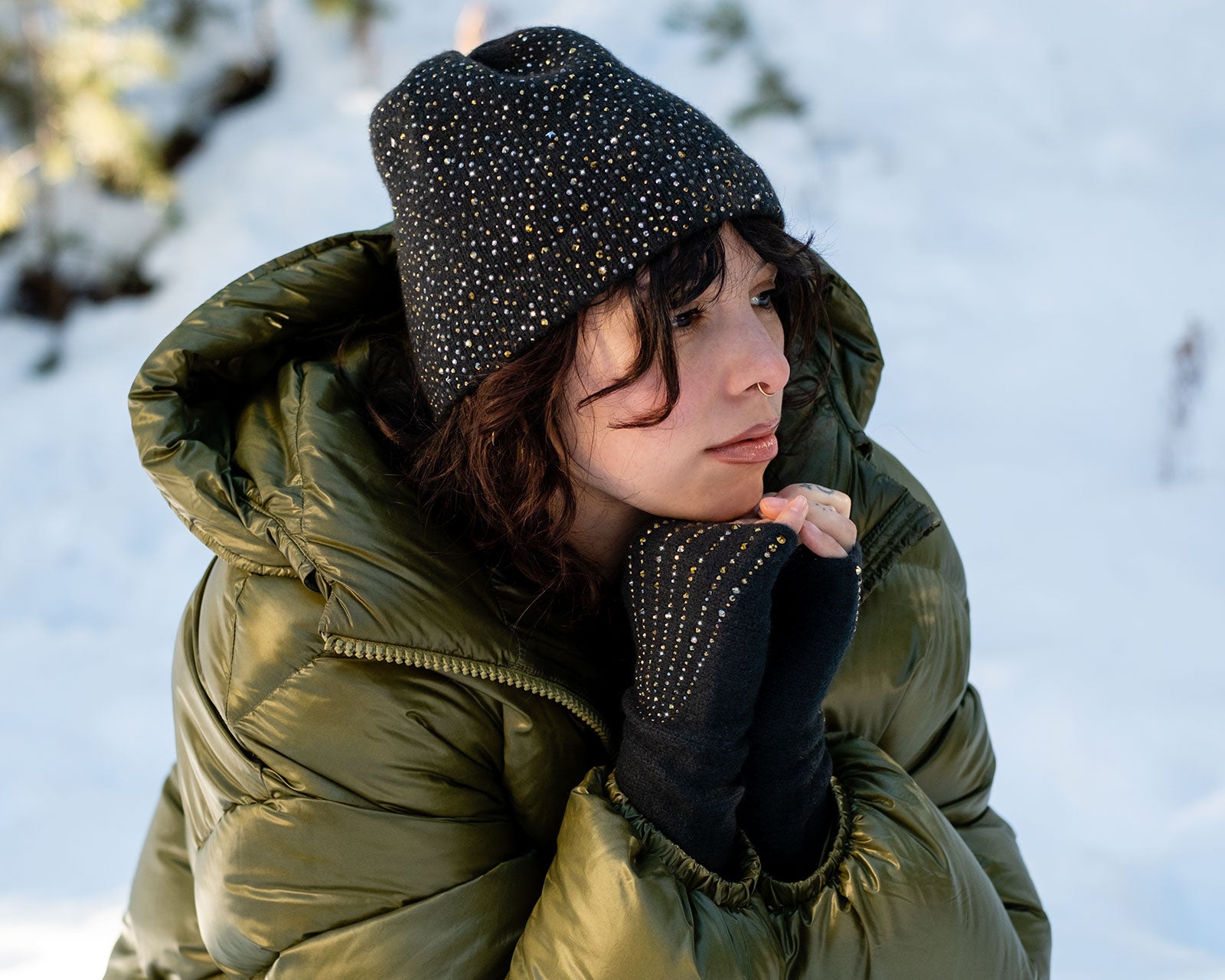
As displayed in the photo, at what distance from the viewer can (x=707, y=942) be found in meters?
1.01

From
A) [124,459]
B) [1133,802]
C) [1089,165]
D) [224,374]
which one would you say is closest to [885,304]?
[1089,165]

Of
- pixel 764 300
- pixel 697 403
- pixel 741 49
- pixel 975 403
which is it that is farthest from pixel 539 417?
pixel 741 49

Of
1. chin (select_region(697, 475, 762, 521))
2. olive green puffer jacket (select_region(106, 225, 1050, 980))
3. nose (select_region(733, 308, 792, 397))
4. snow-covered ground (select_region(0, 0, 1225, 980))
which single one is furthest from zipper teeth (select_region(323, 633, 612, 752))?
snow-covered ground (select_region(0, 0, 1225, 980))

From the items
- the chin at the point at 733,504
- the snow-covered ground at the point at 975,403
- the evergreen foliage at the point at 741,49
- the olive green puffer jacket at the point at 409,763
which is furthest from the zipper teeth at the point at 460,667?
the evergreen foliage at the point at 741,49

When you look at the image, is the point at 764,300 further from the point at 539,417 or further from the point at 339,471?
the point at 339,471

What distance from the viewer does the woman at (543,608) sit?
3.42 ft

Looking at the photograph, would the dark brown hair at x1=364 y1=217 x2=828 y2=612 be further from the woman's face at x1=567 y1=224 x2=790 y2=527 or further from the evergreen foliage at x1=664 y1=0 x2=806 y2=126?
the evergreen foliage at x1=664 y1=0 x2=806 y2=126

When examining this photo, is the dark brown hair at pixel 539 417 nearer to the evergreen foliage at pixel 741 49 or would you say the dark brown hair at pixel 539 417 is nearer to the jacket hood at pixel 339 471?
the jacket hood at pixel 339 471

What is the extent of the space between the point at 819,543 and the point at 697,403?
18cm

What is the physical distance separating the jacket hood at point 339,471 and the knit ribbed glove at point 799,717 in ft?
0.62

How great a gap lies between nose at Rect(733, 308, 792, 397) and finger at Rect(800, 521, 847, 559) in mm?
139

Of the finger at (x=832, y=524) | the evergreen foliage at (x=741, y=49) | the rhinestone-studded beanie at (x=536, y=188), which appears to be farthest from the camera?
the evergreen foliage at (x=741, y=49)

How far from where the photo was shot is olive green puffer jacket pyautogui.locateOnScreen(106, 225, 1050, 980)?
105 cm

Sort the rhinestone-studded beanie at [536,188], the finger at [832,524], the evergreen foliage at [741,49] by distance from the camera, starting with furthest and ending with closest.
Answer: the evergreen foliage at [741,49]
the finger at [832,524]
the rhinestone-studded beanie at [536,188]
